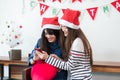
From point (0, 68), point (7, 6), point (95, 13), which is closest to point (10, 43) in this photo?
point (0, 68)

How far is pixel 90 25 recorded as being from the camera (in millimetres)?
2902

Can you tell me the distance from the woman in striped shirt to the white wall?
3.27ft

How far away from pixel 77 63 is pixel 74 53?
3.1 inches

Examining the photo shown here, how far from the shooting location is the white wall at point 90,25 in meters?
2.79

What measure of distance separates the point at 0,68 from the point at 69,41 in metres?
1.52

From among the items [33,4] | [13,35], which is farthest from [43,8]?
[13,35]

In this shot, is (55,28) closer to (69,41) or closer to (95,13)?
(69,41)

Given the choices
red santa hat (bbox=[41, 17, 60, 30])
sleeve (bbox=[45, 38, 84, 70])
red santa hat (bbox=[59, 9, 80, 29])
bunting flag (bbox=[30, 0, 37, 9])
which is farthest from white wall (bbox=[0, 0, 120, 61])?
sleeve (bbox=[45, 38, 84, 70])

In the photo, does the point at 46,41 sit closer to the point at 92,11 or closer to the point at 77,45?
the point at 77,45

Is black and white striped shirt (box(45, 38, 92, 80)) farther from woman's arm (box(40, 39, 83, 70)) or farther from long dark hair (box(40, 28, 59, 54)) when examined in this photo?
long dark hair (box(40, 28, 59, 54))

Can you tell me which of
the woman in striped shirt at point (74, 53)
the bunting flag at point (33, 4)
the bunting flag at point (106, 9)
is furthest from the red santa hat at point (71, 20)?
the bunting flag at point (33, 4)

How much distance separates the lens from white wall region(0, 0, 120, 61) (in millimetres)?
2791

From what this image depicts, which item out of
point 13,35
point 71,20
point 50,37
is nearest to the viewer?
point 71,20

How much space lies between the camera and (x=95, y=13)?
113 inches
